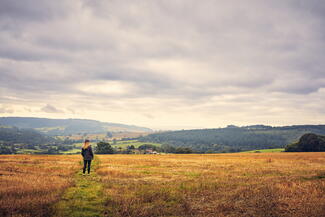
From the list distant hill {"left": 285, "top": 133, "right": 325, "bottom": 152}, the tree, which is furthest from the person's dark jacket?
distant hill {"left": 285, "top": 133, "right": 325, "bottom": 152}

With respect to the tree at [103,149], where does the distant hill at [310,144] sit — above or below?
above

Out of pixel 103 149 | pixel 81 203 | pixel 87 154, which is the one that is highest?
pixel 87 154

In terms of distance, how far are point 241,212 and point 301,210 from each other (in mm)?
2189

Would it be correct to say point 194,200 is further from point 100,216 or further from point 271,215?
point 100,216

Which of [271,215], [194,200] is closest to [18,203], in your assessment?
[194,200]

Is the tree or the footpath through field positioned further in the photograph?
the tree

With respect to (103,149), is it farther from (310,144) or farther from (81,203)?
(81,203)

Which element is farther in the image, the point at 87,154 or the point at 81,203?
the point at 87,154

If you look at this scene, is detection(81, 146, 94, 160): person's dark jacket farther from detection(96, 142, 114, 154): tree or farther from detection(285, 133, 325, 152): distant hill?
detection(285, 133, 325, 152): distant hill

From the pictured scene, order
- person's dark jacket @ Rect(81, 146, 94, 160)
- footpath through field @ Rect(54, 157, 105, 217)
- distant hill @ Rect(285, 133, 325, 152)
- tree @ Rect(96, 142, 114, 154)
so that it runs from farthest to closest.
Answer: tree @ Rect(96, 142, 114, 154)
distant hill @ Rect(285, 133, 325, 152)
person's dark jacket @ Rect(81, 146, 94, 160)
footpath through field @ Rect(54, 157, 105, 217)

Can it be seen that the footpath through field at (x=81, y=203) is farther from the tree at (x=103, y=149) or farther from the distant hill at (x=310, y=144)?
the distant hill at (x=310, y=144)

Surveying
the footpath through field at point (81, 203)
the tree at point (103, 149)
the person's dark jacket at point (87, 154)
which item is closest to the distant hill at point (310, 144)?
the tree at point (103, 149)

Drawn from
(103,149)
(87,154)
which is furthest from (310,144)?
(87,154)

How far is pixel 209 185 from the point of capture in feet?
43.1
